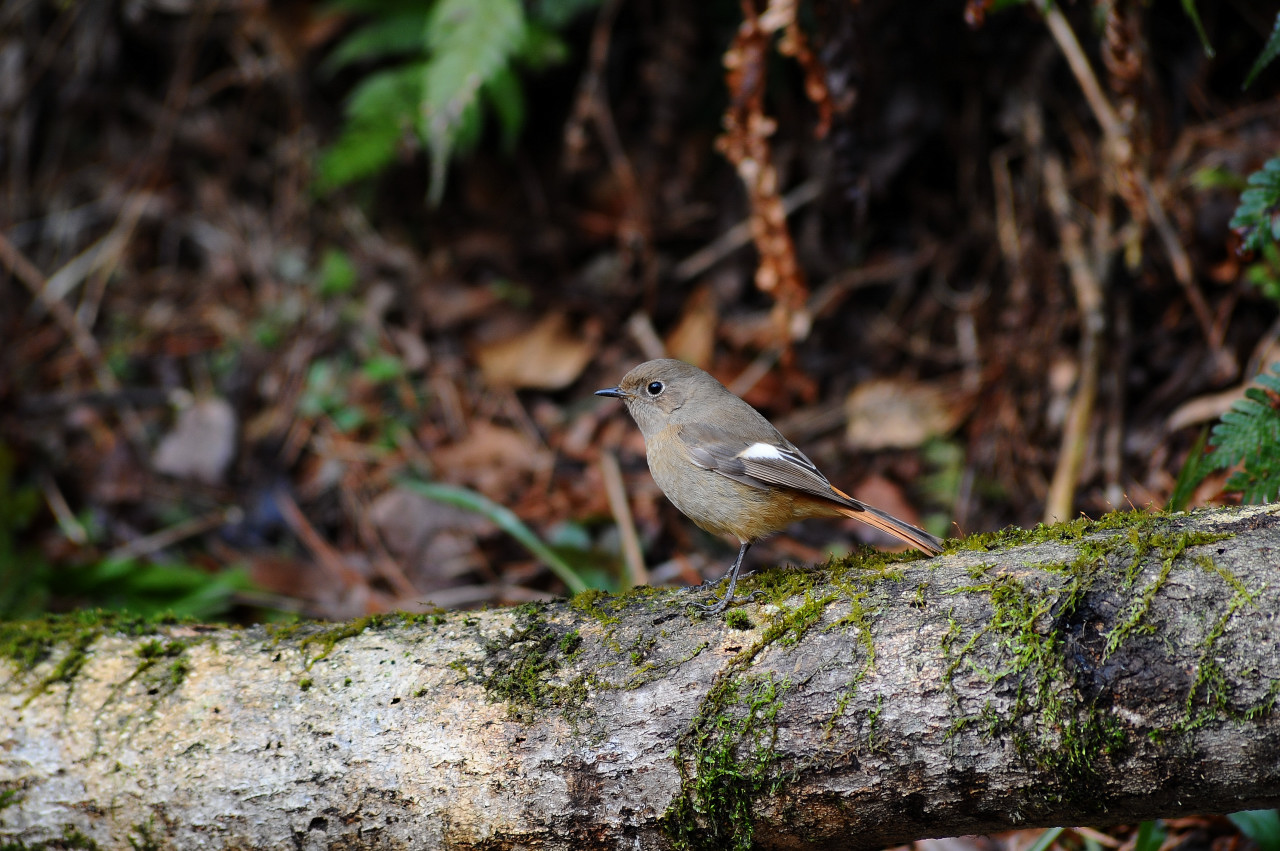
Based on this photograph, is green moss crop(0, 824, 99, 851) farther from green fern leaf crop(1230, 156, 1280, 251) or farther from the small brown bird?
green fern leaf crop(1230, 156, 1280, 251)

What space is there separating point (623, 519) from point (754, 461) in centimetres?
143

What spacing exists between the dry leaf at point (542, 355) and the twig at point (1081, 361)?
278 centimetres

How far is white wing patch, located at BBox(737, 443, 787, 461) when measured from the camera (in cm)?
346

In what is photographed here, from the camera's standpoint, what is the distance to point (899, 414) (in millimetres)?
5262

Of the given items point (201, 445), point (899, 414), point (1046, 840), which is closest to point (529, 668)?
point (1046, 840)

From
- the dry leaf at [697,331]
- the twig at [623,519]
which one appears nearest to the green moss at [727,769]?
the twig at [623,519]

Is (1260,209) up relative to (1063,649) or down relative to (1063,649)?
up

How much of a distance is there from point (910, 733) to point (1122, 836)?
1.80 m

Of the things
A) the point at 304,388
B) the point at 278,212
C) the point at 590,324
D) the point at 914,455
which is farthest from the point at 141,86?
the point at 914,455

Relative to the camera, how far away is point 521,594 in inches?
187

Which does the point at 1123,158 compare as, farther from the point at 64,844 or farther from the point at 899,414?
the point at 64,844

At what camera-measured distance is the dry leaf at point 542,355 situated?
5.90 m

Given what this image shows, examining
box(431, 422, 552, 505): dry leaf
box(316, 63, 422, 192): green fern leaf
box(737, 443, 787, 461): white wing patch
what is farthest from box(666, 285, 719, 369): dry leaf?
box(737, 443, 787, 461): white wing patch

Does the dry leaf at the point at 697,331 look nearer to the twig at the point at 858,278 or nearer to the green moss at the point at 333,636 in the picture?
the twig at the point at 858,278
